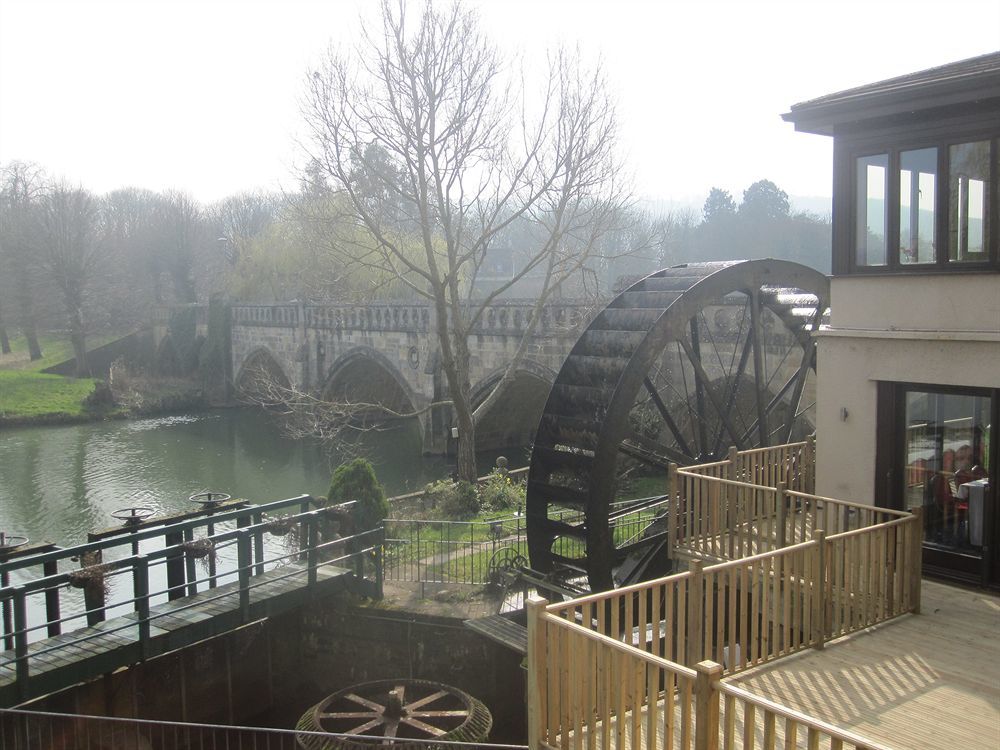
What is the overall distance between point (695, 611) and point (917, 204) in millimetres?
4382

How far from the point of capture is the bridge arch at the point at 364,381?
105ft

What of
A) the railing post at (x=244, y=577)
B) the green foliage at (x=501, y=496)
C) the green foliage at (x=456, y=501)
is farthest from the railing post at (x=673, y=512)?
the green foliage at (x=456, y=501)

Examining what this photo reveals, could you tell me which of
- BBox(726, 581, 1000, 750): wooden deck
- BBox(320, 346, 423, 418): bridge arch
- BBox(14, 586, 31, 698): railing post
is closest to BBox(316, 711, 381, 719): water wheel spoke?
BBox(14, 586, 31, 698): railing post

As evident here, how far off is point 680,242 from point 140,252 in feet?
120

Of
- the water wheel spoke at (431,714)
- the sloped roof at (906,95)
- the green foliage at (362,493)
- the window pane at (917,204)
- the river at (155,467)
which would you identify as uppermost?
the sloped roof at (906,95)

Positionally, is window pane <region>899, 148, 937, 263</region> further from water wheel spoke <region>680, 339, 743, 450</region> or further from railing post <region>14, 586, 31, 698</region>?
railing post <region>14, 586, 31, 698</region>

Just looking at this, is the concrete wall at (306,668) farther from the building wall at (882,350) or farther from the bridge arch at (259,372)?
the bridge arch at (259,372)

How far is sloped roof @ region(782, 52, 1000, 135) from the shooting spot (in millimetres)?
7336

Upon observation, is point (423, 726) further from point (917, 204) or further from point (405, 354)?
point (405, 354)

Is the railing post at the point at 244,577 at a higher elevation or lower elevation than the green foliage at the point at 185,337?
lower

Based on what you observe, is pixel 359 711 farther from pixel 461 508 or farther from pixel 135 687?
pixel 461 508

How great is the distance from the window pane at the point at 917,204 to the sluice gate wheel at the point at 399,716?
5.78m

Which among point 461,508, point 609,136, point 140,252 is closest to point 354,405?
point 461,508

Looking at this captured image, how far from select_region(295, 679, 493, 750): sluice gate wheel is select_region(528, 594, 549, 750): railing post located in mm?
3282
